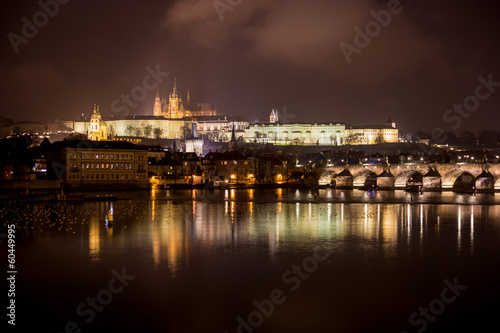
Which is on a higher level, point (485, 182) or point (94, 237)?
point (485, 182)

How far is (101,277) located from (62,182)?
36189 millimetres

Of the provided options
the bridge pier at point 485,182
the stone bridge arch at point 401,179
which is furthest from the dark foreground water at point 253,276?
the stone bridge arch at point 401,179

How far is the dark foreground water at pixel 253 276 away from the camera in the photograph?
1145 cm

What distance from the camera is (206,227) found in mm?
24156

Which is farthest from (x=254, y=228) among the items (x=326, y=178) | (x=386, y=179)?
(x=326, y=178)

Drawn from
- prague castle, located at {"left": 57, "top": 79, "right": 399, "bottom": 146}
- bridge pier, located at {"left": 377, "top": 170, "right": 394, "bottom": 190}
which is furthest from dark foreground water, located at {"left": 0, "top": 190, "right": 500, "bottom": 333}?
prague castle, located at {"left": 57, "top": 79, "right": 399, "bottom": 146}

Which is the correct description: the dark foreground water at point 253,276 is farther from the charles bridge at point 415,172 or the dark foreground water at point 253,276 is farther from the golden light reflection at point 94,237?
the charles bridge at point 415,172

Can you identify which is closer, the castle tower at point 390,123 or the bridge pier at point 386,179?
the bridge pier at point 386,179

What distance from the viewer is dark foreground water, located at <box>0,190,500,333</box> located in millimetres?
11453

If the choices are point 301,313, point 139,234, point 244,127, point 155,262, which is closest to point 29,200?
point 139,234

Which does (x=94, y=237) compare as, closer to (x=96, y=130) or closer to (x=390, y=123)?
(x=96, y=130)

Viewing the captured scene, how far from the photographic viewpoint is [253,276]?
48.1 feet

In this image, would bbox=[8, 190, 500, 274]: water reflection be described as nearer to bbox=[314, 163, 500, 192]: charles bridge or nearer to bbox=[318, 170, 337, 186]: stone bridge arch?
bbox=[314, 163, 500, 192]: charles bridge

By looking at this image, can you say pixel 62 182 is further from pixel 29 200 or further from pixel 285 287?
pixel 285 287
